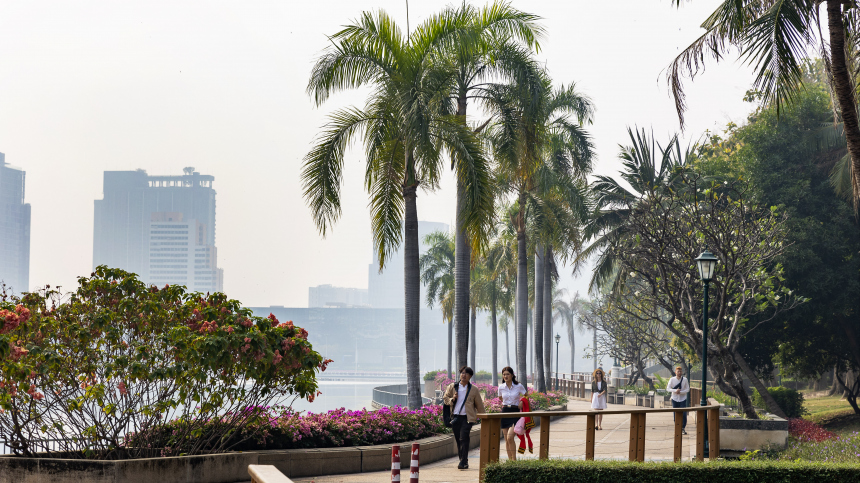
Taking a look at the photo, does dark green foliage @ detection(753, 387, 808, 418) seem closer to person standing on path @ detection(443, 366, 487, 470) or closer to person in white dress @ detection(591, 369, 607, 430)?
person in white dress @ detection(591, 369, 607, 430)

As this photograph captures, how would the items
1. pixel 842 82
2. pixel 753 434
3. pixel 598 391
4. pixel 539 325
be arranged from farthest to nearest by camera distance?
pixel 539 325 < pixel 598 391 < pixel 753 434 < pixel 842 82

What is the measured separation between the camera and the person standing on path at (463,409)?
41.3 ft

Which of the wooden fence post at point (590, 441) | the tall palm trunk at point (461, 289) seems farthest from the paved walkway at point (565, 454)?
the tall palm trunk at point (461, 289)

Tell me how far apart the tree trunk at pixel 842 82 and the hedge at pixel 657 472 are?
5.27 m

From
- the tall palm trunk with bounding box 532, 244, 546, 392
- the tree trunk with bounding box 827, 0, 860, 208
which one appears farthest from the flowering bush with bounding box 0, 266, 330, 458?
the tall palm trunk with bounding box 532, 244, 546, 392

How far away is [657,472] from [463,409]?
159 inches

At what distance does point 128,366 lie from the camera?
10.6 metres

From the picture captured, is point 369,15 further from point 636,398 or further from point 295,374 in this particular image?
point 636,398

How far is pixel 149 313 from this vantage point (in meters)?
11.2

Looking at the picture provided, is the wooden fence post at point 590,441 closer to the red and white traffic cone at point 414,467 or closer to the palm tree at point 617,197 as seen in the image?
the red and white traffic cone at point 414,467

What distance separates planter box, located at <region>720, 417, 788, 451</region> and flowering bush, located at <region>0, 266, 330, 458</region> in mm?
8115

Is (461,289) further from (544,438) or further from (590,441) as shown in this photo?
(544,438)

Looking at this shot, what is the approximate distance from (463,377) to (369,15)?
8.81 m

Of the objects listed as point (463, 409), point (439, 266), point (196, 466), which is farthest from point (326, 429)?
point (439, 266)
